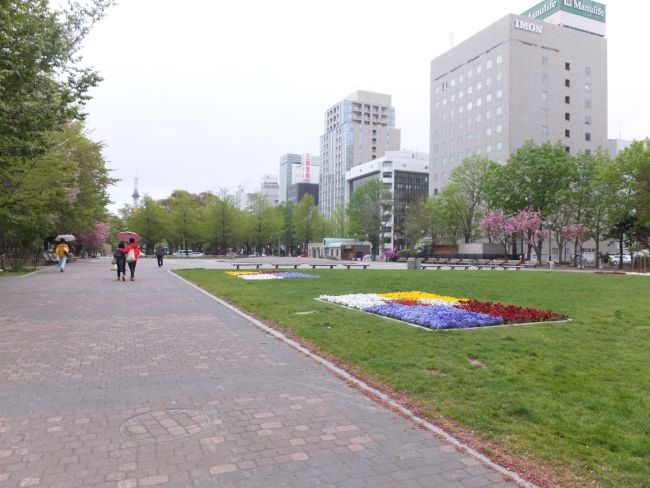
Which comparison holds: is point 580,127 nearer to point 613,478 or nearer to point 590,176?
point 590,176

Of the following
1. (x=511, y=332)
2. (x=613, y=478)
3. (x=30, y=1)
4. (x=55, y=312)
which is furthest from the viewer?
(x=30, y=1)

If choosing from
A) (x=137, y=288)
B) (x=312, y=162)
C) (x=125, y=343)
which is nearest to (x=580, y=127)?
(x=137, y=288)

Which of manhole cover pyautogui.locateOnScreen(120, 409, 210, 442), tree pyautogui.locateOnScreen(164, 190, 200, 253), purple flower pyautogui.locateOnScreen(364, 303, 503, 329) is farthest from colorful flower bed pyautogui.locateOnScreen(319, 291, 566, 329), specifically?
tree pyautogui.locateOnScreen(164, 190, 200, 253)

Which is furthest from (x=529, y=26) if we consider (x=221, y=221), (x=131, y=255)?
(x=131, y=255)

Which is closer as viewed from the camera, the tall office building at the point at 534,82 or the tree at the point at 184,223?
the tree at the point at 184,223

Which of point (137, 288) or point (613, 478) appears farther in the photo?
point (137, 288)

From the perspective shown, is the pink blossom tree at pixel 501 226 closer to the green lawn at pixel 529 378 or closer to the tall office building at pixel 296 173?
the green lawn at pixel 529 378

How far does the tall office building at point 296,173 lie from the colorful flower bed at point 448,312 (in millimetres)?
155109

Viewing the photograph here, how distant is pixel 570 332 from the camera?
8.87 metres

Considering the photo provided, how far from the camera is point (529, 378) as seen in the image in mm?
5801

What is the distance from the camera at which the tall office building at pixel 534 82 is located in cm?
8175

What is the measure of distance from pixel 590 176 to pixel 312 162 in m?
140

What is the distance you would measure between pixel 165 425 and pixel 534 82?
299 ft

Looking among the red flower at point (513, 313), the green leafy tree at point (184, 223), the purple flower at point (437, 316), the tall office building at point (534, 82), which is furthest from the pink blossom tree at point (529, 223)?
the green leafy tree at point (184, 223)
